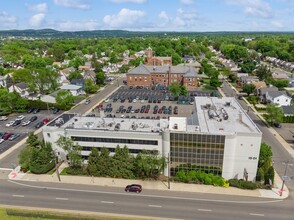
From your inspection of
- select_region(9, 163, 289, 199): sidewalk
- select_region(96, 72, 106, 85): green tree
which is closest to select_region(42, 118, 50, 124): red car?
select_region(9, 163, 289, 199): sidewalk

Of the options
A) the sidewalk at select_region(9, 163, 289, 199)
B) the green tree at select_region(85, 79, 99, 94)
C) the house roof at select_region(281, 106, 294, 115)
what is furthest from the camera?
the green tree at select_region(85, 79, 99, 94)

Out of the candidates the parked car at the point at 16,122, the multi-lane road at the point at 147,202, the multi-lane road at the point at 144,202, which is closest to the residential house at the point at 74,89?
the parked car at the point at 16,122

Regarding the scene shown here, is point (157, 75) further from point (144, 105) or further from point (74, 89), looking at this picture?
point (74, 89)

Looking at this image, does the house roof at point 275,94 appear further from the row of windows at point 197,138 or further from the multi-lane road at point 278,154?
the row of windows at point 197,138

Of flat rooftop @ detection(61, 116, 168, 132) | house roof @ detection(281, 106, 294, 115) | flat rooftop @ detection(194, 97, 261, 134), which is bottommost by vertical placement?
house roof @ detection(281, 106, 294, 115)

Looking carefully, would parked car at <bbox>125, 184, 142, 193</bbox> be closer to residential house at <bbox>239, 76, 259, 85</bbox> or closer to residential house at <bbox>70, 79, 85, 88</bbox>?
residential house at <bbox>70, 79, 85, 88</bbox>

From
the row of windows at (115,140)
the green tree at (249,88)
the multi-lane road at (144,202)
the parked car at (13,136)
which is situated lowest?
the multi-lane road at (144,202)
